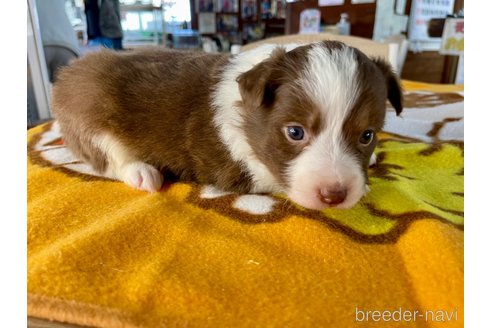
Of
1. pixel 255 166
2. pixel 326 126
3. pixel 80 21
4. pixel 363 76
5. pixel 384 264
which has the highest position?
pixel 80 21

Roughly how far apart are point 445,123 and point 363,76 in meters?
1.81

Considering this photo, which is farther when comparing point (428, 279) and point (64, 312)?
point (428, 279)

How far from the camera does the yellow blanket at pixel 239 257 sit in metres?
1.14

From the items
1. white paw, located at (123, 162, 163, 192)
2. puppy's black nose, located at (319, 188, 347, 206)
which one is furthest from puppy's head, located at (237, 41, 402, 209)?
white paw, located at (123, 162, 163, 192)

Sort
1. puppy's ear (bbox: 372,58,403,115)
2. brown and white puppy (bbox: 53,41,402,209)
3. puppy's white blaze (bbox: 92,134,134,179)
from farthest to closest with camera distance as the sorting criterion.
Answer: puppy's white blaze (bbox: 92,134,134,179)
puppy's ear (bbox: 372,58,403,115)
brown and white puppy (bbox: 53,41,402,209)

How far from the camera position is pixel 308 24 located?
6.64 m

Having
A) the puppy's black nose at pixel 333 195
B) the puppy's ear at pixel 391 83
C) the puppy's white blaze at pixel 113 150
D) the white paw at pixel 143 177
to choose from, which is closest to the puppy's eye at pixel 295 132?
the puppy's black nose at pixel 333 195

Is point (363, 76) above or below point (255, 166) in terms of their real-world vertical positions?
above

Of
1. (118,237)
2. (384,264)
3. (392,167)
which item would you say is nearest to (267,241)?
(384,264)

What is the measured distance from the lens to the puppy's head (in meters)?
1.48

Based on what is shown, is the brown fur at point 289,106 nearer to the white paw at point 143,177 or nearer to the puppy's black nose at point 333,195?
the puppy's black nose at point 333,195

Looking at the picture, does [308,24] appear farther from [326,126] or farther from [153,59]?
[326,126]

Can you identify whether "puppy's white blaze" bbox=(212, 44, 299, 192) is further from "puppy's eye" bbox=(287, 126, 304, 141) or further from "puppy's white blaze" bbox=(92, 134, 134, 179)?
"puppy's white blaze" bbox=(92, 134, 134, 179)

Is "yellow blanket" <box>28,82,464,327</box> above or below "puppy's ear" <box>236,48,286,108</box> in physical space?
below
